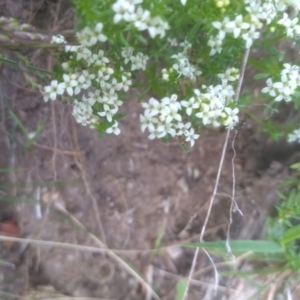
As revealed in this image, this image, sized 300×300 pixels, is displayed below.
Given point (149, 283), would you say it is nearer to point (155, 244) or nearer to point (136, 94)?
point (155, 244)

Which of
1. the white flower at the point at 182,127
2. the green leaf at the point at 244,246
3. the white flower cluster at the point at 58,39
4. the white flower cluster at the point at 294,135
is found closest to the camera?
the white flower cluster at the point at 58,39

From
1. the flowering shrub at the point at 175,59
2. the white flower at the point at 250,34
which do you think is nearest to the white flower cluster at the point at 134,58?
the flowering shrub at the point at 175,59

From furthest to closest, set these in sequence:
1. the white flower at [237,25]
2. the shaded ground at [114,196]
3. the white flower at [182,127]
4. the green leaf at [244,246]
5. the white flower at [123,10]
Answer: the shaded ground at [114,196], the green leaf at [244,246], the white flower at [182,127], the white flower at [237,25], the white flower at [123,10]

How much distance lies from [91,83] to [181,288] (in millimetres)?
1243

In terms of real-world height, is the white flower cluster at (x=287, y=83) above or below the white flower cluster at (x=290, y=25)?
below

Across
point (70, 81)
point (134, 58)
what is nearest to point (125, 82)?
point (134, 58)

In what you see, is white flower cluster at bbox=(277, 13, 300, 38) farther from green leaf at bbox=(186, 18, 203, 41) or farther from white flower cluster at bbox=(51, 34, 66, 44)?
white flower cluster at bbox=(51, 34, 66, 44)

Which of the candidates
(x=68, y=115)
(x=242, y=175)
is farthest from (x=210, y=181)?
(x=68, y=115)

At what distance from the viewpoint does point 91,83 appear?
5.20ft

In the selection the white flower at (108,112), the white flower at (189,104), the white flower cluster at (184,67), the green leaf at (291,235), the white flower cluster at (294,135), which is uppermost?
the white flower cluster at (184,67)

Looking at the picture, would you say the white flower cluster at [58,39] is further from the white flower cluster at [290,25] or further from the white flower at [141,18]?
the white flower cluster at [290,25]

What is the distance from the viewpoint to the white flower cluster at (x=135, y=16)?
1.25 metres

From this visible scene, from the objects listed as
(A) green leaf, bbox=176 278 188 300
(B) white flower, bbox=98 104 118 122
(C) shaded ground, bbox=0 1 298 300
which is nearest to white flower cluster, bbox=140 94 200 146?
(B) white flower, bbox=98 104 118 122

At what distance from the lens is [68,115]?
2.41 metres
